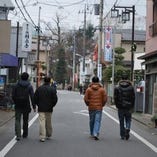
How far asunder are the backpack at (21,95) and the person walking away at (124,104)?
2.66 meters

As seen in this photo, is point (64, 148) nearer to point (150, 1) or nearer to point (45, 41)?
point (150, 1)

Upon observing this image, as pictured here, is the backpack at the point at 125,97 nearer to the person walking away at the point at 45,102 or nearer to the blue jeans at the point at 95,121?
the blue jeans at the point at 95,121

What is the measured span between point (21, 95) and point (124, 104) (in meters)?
3.02

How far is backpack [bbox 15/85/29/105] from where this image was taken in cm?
1502

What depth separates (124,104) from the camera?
1541cm

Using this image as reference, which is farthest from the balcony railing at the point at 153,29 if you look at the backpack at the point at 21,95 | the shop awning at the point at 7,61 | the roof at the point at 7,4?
the backpack at the point at 21,95

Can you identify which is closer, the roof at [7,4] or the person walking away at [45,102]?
the person walking away at [45,102]

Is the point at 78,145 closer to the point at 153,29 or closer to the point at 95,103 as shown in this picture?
the point at 95,103

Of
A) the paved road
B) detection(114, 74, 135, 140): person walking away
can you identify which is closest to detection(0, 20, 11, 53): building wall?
the paved road

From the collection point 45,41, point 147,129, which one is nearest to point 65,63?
point 45,41

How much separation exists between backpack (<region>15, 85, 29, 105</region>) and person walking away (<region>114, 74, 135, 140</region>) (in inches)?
105

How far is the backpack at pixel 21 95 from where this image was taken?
1502cm

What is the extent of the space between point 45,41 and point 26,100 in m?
73.6

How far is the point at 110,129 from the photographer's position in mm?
19016
